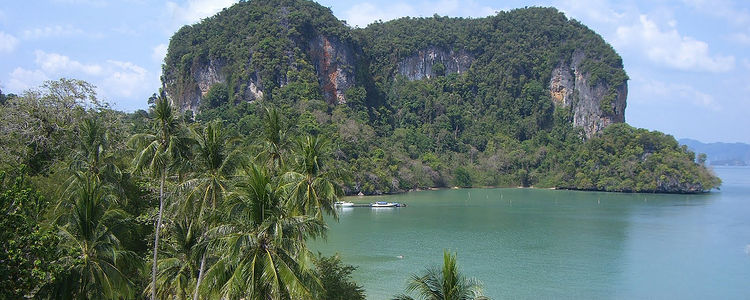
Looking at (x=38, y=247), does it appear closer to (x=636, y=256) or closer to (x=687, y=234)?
(x=636, y=256)

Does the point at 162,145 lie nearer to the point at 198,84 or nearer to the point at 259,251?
the point at 259,251

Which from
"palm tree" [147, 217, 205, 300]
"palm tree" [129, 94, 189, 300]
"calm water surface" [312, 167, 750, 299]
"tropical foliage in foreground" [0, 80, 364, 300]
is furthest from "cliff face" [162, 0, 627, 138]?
"palm tree" [147, 217, 205, 300]

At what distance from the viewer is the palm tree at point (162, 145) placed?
14625mm

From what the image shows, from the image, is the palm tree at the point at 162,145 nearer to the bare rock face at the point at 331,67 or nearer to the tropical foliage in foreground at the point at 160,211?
the tropical foliage in foreground at the point at 160,211

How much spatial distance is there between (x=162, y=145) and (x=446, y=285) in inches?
336

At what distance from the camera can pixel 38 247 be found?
945 cm

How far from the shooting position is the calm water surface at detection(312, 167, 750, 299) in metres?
28.4

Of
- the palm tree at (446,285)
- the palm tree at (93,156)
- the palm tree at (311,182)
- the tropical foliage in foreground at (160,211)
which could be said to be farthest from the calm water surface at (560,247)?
the palm tree at (446,285)

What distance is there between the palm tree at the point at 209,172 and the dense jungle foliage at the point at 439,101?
160 feet

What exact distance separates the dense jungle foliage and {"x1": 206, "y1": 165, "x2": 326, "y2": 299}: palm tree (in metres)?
53.2

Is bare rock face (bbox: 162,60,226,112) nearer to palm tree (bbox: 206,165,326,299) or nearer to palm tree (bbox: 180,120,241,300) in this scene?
palm tree (bbox: 180,120,241,300)

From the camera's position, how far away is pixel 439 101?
116062 millimetres

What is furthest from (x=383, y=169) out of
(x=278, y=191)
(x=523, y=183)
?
(x=278, y=191)

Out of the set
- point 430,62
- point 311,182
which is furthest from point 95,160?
point 430,62
